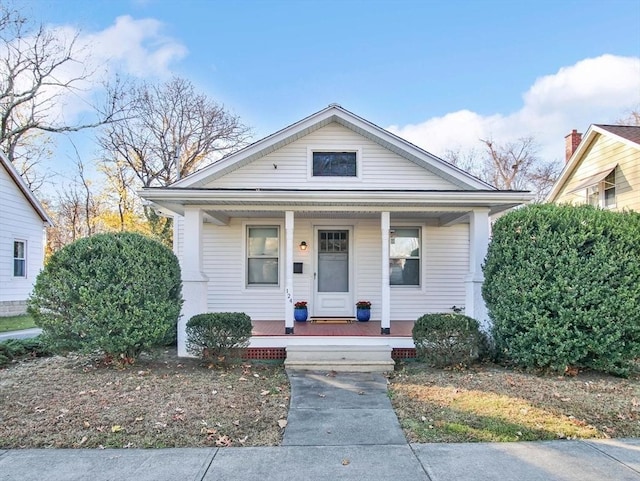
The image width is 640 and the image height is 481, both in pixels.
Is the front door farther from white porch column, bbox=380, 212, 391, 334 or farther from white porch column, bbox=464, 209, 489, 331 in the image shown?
white porch column, bbox=464, 209, 489, 331

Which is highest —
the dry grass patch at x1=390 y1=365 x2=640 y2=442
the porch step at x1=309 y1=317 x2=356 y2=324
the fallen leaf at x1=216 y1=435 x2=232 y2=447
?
the porch step at x1=309 y1=317 x2=356 y2=324

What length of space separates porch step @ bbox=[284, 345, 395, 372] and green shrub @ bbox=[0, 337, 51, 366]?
429 centimetres

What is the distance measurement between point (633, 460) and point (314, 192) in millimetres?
→ 5741

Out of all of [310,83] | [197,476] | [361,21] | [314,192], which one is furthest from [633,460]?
[310,83]

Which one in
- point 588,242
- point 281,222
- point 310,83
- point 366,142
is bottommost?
point 588,242

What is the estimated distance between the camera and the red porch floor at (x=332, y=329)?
7.93 metres

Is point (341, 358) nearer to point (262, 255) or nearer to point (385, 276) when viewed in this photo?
point (385, 276)

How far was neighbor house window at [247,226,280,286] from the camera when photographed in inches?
400

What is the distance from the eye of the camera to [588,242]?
6.15 meters

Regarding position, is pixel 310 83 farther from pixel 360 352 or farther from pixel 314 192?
pixel 360 352

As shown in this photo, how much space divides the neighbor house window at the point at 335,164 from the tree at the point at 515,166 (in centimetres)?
2686

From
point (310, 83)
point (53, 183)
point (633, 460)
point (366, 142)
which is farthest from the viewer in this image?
point (53, 183)

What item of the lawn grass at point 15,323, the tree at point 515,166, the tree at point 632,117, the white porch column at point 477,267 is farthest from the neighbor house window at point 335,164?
the tree at point 515,166

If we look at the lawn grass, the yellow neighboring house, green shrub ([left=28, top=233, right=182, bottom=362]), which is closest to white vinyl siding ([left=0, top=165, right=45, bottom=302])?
the lawn grass
